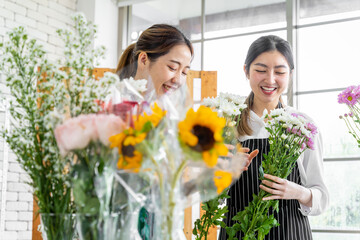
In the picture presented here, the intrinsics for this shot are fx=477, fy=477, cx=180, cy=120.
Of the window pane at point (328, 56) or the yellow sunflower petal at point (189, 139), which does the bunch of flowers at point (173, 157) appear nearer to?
the yellow sunflower petal at point (189, 139)

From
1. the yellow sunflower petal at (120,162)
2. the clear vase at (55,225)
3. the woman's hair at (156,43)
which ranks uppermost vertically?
the woman's hair at (156,43)

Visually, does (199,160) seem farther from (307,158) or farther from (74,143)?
(307,158)

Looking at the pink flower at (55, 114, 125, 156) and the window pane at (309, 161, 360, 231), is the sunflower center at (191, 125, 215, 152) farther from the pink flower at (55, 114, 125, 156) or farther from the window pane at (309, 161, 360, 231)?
the window pane at (309, 161, 360, 231)

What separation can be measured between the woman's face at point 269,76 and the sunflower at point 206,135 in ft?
4.33

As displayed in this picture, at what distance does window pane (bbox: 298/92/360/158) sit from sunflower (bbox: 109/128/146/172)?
3731mm

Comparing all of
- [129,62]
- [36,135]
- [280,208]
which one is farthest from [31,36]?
[36,135]

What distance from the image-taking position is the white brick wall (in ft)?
14.0

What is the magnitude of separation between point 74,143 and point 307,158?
4.51 ft

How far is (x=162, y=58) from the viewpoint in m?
1.82

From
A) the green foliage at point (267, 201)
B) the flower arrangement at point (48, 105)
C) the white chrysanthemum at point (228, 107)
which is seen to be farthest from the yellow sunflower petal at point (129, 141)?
the green foliage at point (267, 201)

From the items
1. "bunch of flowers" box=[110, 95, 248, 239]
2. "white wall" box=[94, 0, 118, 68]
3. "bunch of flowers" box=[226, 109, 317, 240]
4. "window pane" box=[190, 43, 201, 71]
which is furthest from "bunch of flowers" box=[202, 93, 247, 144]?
"white wall" box=[94, 0, 118, 68]

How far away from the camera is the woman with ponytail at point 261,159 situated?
6.16 ft

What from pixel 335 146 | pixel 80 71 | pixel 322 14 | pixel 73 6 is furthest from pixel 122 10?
pixel 80 71

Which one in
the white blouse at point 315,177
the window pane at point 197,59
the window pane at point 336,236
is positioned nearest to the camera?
the white blouse at point 315,177
